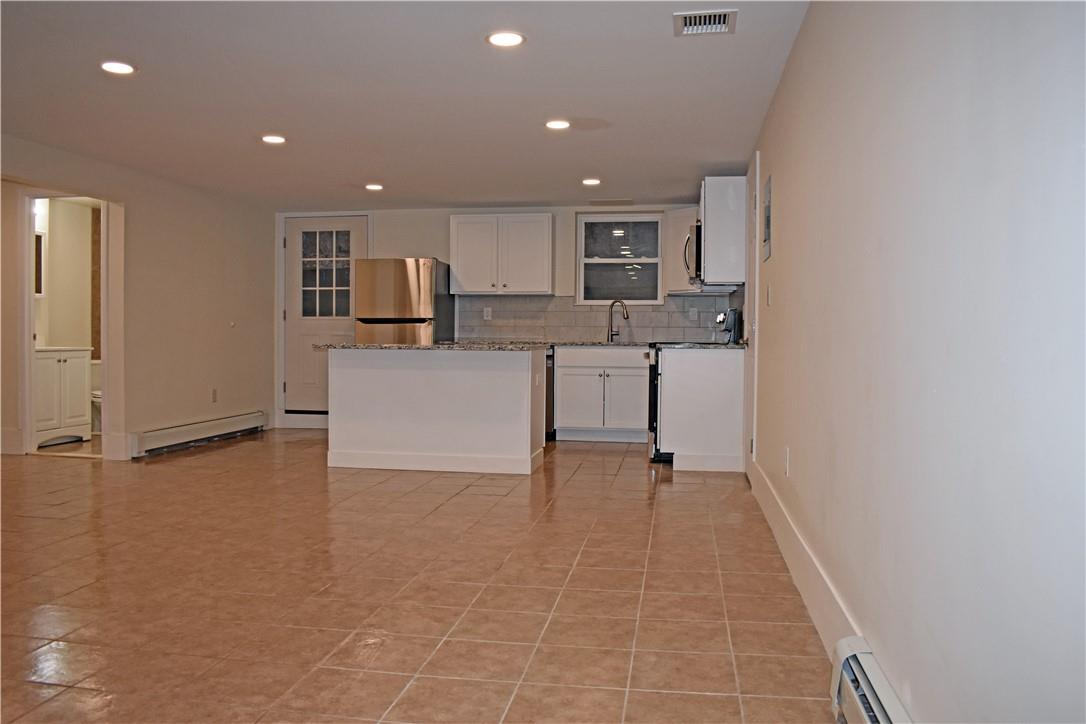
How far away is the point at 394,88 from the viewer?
4.21 meters

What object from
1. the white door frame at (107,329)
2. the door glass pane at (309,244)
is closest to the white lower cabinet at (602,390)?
the door glass pane at (309,244)

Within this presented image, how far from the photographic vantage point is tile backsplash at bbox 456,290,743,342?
7809 mm

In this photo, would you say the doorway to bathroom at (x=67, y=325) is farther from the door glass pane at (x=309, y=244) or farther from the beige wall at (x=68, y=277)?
the door glass pane at (x=309, y=244)

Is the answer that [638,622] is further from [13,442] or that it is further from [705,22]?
[13,442]

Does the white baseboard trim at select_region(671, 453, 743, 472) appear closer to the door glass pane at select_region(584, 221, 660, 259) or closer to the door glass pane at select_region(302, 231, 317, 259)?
the door glass pane at select_region(584, 221, 660, 259)

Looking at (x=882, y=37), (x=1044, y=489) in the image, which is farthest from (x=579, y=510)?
(x=1044, y=489)

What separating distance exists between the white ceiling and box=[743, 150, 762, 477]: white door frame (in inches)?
14.5

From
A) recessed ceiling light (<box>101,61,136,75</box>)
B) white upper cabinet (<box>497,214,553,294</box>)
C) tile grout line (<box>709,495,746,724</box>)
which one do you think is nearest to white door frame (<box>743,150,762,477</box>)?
tile grout line (<box>709,495,746,724</box>)

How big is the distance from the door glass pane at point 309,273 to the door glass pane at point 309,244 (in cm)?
6

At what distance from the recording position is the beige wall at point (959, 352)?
1.02 meters

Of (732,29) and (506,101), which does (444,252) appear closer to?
(506,101)

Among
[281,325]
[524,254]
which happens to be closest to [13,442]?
[281,325]

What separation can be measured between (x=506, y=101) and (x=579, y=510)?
7.39 feet

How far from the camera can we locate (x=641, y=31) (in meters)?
3.42
